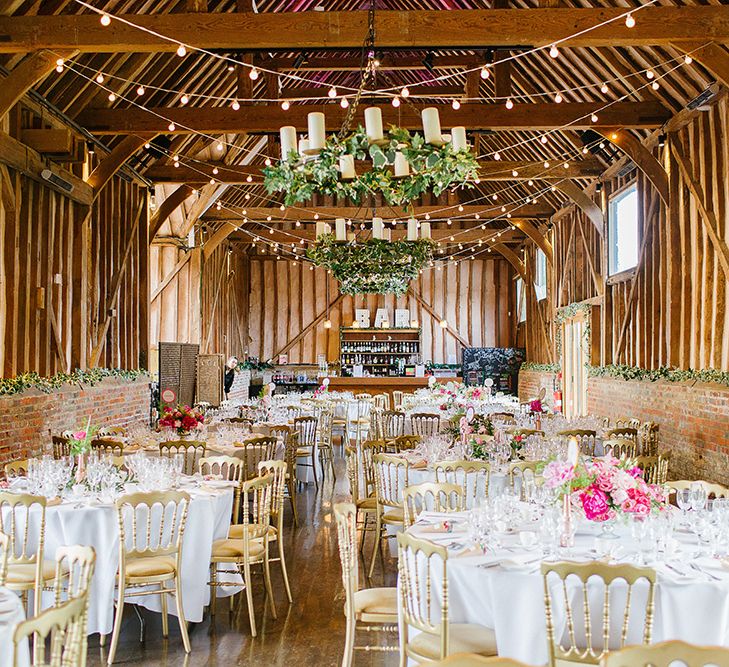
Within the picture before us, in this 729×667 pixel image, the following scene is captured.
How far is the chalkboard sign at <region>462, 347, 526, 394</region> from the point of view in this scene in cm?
2045

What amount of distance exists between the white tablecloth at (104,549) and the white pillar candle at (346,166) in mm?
2492

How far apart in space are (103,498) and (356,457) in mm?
2681

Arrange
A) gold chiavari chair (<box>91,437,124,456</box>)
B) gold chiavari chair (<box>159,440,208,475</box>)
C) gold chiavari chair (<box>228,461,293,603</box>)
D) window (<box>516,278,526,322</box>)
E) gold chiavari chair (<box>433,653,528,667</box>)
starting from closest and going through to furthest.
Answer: gold chiavari chair (<box>433,653,528,667</box>) → gold chiavari chair (<box>228,461,293,603</box>) → gold chiavari chair (<box>159,440,208,475</box>) → gold chiavari chair (<box>91,437,124,456</box>) → window (<box>516,278,526,322</box>)

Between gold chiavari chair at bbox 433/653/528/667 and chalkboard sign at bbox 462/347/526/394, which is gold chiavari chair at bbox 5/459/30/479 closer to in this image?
gold chiavari chair at bbox 433/653/528/667

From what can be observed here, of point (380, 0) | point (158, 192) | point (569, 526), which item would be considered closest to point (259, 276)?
point (158, 192)

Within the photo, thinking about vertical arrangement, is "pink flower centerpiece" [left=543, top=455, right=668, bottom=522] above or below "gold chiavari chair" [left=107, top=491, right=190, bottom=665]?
above

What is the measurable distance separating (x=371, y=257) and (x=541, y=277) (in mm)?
11184

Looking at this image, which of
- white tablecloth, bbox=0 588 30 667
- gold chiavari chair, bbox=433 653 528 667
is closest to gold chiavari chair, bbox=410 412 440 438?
white tablecloth, bbox=0 588 30 667

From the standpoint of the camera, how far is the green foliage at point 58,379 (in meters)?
8.06

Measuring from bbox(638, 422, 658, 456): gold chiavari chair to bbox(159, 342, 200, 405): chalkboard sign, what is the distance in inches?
296

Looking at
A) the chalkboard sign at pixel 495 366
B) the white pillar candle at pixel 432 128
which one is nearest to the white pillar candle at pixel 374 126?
the white pillar candle at pixel 432 128

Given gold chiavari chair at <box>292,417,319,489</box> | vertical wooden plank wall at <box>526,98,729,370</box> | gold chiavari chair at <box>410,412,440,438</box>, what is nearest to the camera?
vertical wooden plank wall at <box>526,98,729,370</box>

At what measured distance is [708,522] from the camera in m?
4.09

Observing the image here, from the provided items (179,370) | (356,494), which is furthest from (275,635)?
(179,370)
